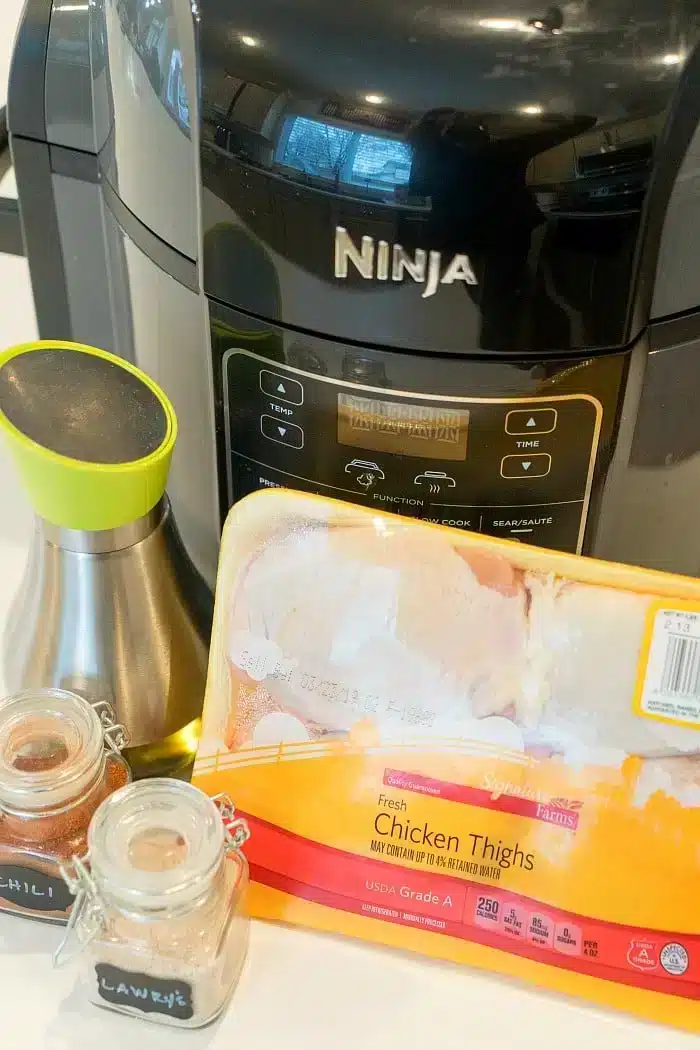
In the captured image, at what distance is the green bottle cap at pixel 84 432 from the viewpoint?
431 mm

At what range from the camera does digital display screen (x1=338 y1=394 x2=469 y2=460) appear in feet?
1.47

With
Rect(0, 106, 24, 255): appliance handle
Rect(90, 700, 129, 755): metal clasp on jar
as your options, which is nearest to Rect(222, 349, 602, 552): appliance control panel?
Rect(90, 700, 129, 755): metal clasp on jar

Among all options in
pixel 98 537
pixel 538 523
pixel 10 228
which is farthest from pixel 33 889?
pixel 10 228

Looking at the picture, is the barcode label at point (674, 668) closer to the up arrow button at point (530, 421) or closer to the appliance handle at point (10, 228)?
the up arrow button at point (530, 421)

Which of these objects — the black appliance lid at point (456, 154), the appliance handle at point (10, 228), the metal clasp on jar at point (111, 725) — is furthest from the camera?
the appliance handle at point (10, 228)

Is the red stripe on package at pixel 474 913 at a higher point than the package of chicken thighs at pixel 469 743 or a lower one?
lower

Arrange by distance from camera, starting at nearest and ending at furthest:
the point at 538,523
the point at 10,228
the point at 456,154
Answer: the point at 456,154, the point at 538,523, the point at 10,228

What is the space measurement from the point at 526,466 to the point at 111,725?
209mm

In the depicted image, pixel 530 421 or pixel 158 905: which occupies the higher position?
pixel 530 421

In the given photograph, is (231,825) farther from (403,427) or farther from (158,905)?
(403,427)

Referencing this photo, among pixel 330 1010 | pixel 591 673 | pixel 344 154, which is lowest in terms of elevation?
pixel 330 1010

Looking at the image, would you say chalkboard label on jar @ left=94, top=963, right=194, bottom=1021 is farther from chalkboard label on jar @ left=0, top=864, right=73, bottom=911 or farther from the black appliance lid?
the black appliance lid

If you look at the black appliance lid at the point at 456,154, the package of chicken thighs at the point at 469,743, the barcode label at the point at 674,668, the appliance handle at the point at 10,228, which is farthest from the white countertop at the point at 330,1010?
the appliance handle at the point at 10,228

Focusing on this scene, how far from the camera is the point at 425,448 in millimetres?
461
